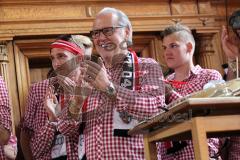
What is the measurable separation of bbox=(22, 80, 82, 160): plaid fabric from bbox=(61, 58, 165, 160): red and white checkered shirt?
144 millimetres

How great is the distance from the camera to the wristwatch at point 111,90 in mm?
2084

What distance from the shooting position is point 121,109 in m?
2.15

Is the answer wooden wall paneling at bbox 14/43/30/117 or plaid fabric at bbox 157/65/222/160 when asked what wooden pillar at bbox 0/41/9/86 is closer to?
wooden wall paneling at bbox 14/43/30/117

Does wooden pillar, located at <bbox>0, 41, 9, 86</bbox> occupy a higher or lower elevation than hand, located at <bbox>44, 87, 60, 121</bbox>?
higher

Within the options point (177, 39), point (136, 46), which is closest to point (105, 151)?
point (177, 39)

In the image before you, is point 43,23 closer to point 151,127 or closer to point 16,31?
point 16,31

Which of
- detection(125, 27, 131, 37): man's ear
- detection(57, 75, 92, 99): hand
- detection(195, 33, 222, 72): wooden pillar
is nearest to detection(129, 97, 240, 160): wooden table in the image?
detection(57, 75, 92, 99): hand

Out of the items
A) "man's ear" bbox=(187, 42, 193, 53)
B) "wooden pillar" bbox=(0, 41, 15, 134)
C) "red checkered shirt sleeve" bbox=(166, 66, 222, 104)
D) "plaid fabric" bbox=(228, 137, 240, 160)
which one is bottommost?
"plaid fabric" bbox=(228, 137, 240, 160)

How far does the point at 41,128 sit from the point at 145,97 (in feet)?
3.12

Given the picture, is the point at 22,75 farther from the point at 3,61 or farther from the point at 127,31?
the point at 127,31

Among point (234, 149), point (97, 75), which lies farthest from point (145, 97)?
point (234, 149)

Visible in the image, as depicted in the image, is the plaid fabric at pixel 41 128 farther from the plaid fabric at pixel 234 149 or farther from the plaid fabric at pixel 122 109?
the plaid fabric at pixel 234 149

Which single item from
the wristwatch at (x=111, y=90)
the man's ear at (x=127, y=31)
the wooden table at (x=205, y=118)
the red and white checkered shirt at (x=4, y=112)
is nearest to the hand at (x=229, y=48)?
the man's ear at (x=127, y=31)

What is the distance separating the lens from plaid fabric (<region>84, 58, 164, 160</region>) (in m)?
2.12
